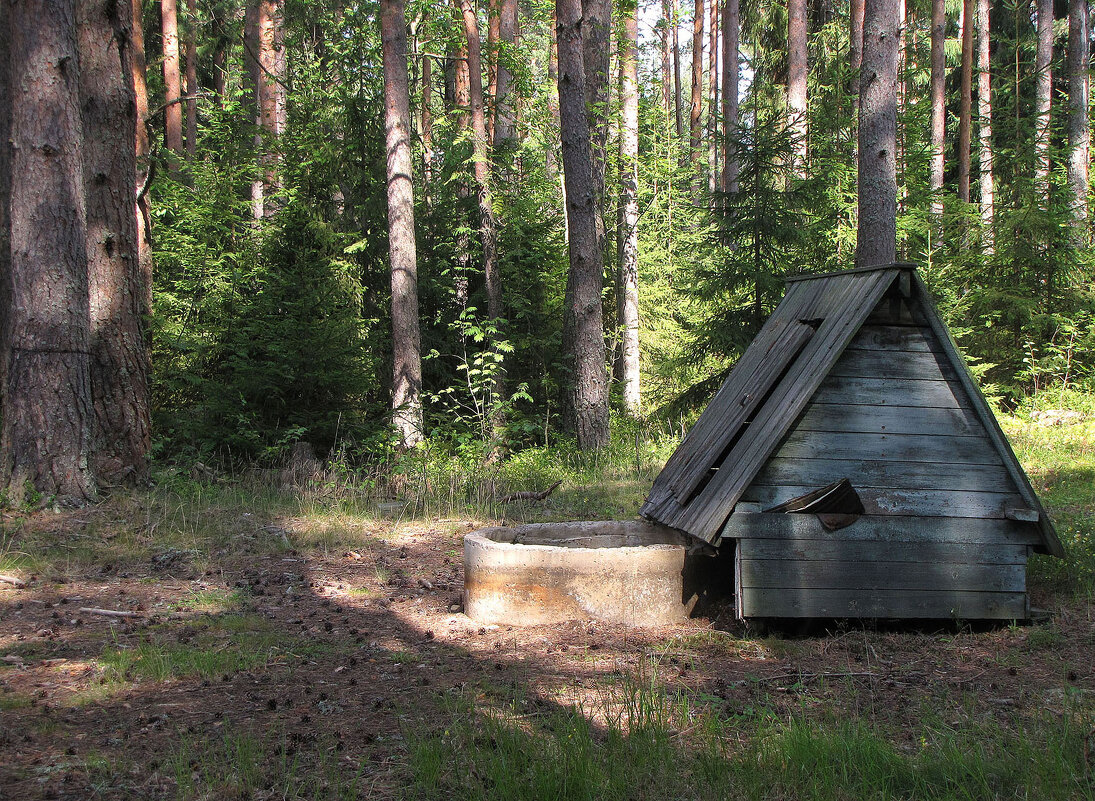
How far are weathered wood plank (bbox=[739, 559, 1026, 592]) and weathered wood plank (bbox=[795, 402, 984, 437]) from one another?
2.91 feet

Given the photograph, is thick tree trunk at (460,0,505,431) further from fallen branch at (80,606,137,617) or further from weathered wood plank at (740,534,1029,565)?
weathered wood plank at (740,534,1029,565)

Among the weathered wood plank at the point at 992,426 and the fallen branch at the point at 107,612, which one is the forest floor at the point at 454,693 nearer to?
the fallen branch at the point at 107,612

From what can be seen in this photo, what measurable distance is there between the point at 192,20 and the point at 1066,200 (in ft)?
78.1

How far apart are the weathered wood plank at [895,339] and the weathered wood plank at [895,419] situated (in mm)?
414

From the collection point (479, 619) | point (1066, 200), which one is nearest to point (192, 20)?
point (1066, 200)

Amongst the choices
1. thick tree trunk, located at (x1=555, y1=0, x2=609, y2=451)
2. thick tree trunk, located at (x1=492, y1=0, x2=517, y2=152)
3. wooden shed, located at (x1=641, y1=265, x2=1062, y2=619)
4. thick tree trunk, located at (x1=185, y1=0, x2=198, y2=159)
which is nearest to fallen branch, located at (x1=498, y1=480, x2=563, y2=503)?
thick tree trunk, located at (x1=555, y1=0, x2=609, y2=451)

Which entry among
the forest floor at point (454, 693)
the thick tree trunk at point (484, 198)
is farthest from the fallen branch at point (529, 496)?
the thick tree trunk at point (484, 198)

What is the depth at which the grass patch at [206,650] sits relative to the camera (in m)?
5.00

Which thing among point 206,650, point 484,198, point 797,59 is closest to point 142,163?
point 484,198

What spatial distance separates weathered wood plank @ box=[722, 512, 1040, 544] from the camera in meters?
5.53

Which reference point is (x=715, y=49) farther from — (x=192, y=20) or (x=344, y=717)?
(x=344, y=717)

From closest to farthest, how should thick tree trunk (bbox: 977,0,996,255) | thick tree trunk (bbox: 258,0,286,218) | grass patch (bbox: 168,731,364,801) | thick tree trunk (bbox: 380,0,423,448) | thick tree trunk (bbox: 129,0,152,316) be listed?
grass patch (bbox: 168,731,364,801)
thick tree trunk (bbox: 129,0,152,316)
thick tree trunk (bbox: 380,0,423,448)
thick tree trunk (bbox: 977,0,996,255)
thick tree trunk (bbox: 258,0,286,218)

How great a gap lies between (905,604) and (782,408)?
151 centimetres

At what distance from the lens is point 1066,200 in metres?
15.0
